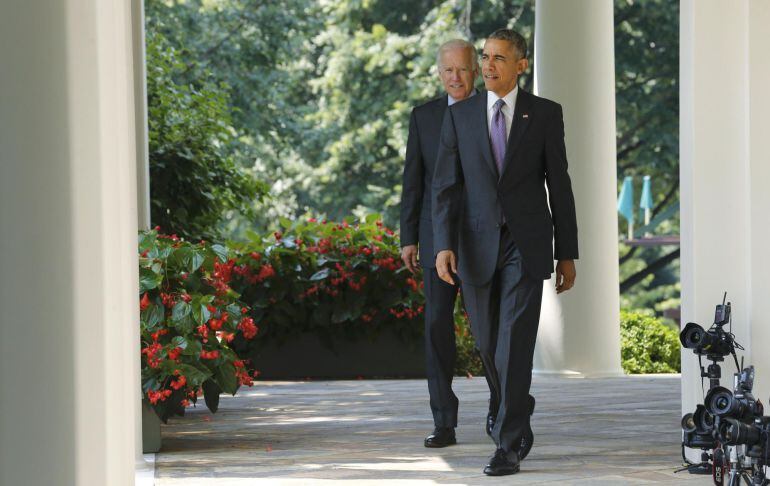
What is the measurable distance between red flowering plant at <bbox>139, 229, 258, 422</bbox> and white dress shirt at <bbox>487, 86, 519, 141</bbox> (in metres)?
1.81

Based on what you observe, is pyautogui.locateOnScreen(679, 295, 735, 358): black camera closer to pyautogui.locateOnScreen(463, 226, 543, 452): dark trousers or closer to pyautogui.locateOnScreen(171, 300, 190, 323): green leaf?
pyautogui.locateOnScreen(463, 226, 543, 452): dark trousers

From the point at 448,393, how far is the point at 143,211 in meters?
2.25

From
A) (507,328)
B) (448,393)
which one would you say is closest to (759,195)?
(507,328)

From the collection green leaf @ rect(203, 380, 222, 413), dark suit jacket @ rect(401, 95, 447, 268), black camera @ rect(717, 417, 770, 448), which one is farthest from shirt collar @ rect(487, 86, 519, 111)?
green leaf @ rect(203, 380, 222, 413)

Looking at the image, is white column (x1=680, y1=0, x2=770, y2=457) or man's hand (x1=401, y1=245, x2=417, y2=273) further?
man's hand (x1=401, y1=245, x2=417, y2=273)

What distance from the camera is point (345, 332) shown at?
1179 cm

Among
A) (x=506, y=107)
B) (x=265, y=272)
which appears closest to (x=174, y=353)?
(x=506, y=107)

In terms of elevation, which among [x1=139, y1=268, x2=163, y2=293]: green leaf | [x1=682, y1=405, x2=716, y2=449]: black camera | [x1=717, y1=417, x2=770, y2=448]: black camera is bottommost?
[x1=682, y1=405, x2=716, y2=449]: black camera

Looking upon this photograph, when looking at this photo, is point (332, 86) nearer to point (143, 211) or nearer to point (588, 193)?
point (588, 193)

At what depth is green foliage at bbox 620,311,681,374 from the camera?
13219mm

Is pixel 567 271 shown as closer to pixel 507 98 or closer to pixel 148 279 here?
pixel 507 98

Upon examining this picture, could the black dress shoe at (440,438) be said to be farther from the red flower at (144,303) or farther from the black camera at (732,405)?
the black camera at (732,405)

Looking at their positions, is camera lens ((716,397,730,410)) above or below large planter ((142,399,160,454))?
above

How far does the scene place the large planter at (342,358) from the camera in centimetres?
1181
